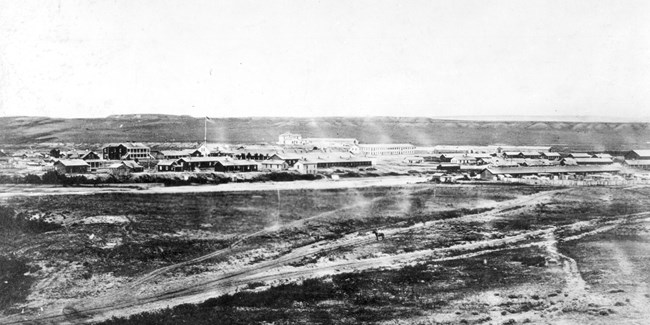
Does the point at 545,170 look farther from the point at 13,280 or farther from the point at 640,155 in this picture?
the point at 13,280

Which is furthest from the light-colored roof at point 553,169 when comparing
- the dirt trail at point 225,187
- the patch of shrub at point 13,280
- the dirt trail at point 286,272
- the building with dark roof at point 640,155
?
the patch of shrub at point 13,280

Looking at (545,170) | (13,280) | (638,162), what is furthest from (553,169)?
(13,280)

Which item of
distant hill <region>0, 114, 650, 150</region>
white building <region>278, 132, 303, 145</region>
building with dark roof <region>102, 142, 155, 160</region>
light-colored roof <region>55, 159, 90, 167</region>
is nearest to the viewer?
light-colored roof <region>55, 159, 90, 167</region>

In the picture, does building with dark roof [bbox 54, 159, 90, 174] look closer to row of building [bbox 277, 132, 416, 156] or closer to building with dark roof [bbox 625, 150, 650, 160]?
row of building [bbox 277, 132, 416, 156]

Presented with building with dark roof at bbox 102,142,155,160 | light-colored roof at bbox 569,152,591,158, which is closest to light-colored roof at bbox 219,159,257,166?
building with dark roof at bbox 102,142,155,160

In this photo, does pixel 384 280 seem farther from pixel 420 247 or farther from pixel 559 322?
pixel 559 322

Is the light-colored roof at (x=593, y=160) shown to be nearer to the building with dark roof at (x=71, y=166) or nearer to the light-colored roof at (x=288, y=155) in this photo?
the light-colored roof at (x=288, y=155)

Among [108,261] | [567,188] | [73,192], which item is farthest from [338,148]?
[108,261]
